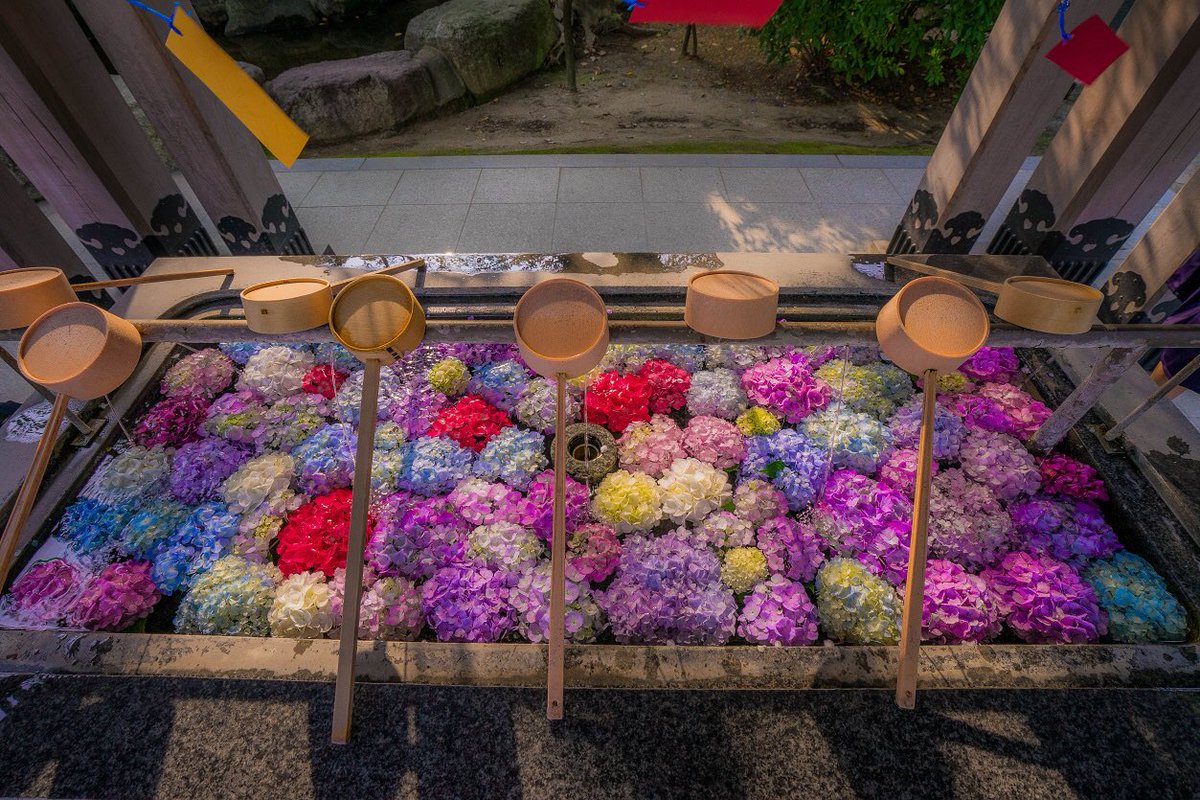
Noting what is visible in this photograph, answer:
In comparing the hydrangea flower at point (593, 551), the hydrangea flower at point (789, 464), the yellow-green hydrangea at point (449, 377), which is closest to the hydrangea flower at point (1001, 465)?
the hydrangea flower at point (789, 464)

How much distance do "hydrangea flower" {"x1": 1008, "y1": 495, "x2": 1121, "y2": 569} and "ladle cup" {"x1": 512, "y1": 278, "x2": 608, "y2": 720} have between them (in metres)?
1.72

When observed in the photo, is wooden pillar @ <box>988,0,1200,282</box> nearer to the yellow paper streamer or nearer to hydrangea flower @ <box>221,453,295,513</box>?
the yellow paper streamer

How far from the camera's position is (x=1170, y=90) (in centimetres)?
249

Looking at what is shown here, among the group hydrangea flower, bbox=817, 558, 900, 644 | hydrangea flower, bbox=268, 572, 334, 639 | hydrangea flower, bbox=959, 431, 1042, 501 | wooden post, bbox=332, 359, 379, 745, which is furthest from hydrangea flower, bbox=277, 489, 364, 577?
hydrangea flower, bbox=959, 431, 1042, 501

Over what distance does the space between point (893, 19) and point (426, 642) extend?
8.41 meters

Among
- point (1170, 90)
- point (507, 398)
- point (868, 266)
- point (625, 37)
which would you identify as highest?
point (1170, 90)

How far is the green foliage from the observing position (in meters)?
6.20

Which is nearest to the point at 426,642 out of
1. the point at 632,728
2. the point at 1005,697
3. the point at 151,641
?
the point at 632,728

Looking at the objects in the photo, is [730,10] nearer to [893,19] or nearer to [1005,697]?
[1005,697]

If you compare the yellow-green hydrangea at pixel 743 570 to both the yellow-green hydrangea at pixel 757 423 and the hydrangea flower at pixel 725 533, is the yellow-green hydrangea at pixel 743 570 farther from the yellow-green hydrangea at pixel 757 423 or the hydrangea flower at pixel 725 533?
the yellow-green hydrangea at pixel 757 423

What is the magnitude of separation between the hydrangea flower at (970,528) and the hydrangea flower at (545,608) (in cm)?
119

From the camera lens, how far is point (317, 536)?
191 centimetres

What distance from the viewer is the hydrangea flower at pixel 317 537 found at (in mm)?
1857

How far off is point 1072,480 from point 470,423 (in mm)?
2304
